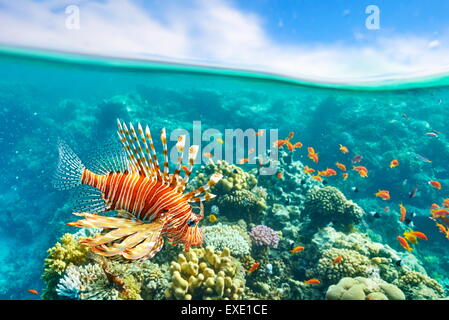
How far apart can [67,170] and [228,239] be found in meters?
2.67

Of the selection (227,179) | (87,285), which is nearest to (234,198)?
(227,179)

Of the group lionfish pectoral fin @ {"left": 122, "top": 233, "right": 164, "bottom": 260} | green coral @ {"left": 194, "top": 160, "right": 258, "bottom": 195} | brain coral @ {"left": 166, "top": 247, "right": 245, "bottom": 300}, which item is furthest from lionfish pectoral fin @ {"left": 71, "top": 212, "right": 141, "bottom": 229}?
green coral @ {"left": 194, "top": 160, "right": 258, "bottom": 195}

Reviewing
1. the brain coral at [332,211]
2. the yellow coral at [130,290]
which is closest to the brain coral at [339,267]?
the brain coral at [332,211]

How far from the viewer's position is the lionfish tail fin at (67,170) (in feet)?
10.2

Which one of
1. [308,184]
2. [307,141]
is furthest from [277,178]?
[307,141]

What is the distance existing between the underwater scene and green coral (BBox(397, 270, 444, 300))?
0.06ft

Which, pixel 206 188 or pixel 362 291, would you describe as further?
pixel 362 291

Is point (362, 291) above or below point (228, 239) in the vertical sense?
below

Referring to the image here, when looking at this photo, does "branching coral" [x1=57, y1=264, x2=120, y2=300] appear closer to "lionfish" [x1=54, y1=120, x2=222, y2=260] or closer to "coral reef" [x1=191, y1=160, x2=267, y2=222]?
"lionfish" [x1=54, y1=120, x2=222, y2=260]

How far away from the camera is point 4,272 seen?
36.6 ft

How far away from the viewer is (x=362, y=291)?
324 centimetres

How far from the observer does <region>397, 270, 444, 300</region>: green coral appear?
154 inches

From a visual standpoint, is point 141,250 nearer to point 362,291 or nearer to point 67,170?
point 67,170

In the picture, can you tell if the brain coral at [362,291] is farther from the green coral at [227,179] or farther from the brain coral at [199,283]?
the green coral at [227,179]
